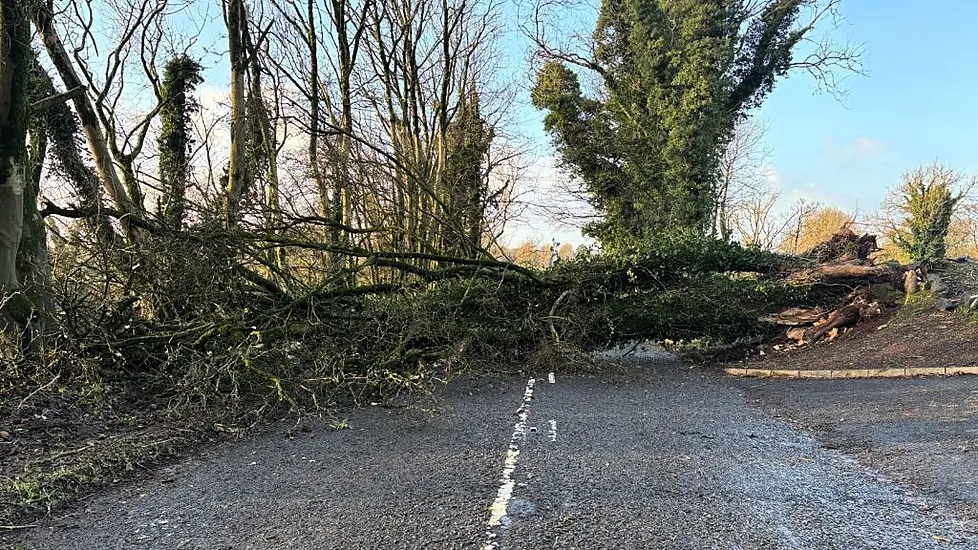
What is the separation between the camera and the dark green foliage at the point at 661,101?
16438mm

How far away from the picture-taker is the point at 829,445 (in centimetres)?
453

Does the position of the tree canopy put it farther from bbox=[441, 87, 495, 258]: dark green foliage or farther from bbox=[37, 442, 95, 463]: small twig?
bbox=[37, 442, 95, 463]: small twig

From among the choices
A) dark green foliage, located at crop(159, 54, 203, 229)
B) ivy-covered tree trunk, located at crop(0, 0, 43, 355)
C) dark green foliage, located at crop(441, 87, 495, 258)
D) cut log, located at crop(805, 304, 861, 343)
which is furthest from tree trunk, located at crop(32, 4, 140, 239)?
cut log, located at crop(805, 304, 861, 343)

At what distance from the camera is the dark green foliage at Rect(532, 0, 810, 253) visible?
16.4 metres

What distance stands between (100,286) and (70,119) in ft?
18.2

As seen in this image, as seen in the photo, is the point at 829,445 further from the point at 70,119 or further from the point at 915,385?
the point at 70,119

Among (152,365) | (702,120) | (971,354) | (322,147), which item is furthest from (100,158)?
(702,120)

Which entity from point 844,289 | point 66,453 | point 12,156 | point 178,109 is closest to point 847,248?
point 844,289

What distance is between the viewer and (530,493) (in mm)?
3518

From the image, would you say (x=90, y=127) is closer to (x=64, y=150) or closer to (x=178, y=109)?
(x=64, y=150)

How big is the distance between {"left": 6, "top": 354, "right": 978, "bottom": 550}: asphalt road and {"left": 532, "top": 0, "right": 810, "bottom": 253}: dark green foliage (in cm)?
1125

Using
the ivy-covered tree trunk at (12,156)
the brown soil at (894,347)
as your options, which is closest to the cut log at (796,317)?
the brown soil at (894,347)

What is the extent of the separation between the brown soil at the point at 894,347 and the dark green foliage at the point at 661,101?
643 centimetres

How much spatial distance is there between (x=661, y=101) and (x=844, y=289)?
8.61m
